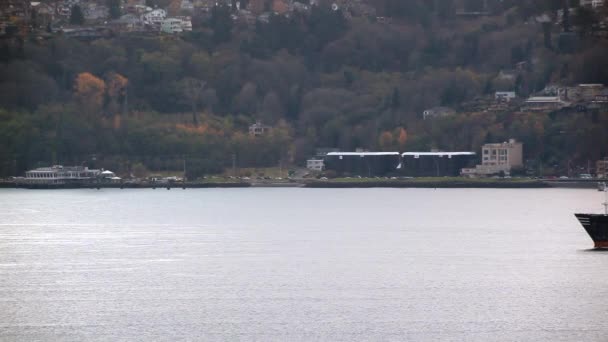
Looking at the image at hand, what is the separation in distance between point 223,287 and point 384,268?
263 inches

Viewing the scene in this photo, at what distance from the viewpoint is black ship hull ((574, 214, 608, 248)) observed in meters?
50.9

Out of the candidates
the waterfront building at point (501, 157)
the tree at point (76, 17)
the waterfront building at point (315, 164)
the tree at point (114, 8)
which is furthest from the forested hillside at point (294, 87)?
the tree at point (114, 8)

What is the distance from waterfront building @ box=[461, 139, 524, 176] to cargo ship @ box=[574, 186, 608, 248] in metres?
59.7

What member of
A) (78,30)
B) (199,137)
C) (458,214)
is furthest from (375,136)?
(458,214)

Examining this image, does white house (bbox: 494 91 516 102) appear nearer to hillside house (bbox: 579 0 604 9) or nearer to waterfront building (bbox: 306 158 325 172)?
waterfront building (bbox: 306 158 325 172)

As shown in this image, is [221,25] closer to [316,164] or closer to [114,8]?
[114,8]

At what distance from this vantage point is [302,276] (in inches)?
1750

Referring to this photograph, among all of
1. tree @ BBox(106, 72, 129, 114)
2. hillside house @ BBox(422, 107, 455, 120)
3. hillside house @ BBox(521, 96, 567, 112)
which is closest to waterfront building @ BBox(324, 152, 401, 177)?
hillside house @ BBox(422, 107, 455, 120)

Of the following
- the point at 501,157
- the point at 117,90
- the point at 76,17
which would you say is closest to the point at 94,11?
the point at 76,17

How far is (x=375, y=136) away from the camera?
4808 inches

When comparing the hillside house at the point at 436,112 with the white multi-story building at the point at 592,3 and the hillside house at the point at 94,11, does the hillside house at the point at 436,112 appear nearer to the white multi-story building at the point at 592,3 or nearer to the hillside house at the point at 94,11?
the white multi-story building at the point at 592,3

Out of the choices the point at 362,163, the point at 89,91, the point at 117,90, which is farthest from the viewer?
the point at 117,90

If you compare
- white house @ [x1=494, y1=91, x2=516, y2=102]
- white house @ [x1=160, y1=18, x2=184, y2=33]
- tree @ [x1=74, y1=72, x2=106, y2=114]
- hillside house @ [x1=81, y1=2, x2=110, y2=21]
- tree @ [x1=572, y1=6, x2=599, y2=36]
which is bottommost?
white house @ [x1=494, y1=91, x2=516, y2=102]

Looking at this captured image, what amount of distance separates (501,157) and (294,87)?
2789 centimetres
